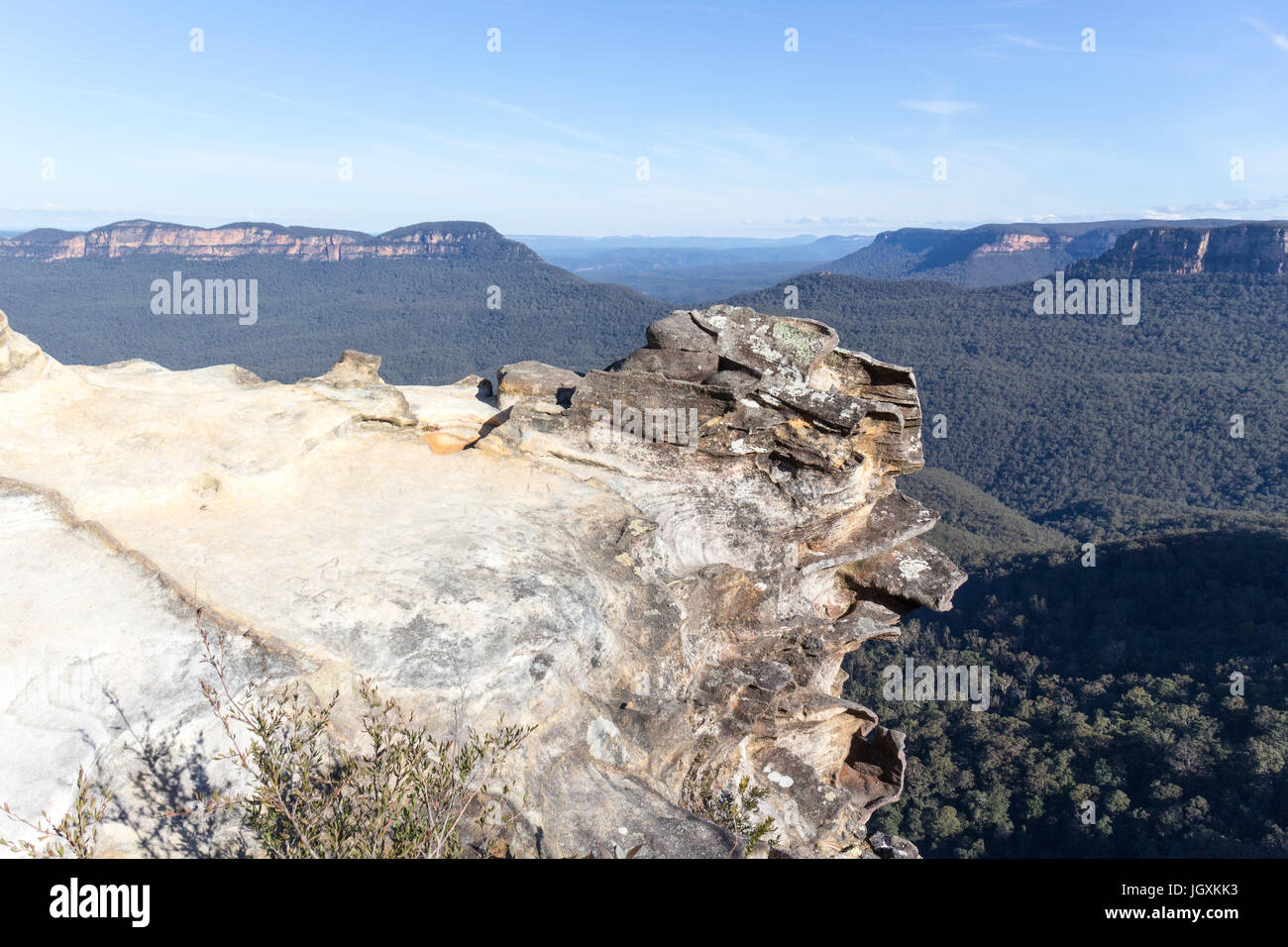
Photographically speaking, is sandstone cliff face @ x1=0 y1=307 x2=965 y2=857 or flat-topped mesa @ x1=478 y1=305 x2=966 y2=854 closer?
sandstone cliff face @ x1=0 y1=307 x2=965 y2=857

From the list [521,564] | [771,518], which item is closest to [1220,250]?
[771,518]

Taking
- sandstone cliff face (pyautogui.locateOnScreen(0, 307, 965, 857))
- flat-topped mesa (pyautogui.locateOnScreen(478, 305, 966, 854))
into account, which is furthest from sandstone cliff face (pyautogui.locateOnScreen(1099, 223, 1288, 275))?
sandstone cliff face (pyautogui.locateOnScreen(0, 307, 965, 857))

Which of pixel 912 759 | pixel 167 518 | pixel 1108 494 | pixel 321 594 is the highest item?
pixel 167 518

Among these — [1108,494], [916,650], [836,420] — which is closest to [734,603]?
[836,420]

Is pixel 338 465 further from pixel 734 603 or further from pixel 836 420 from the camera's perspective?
pixel 836 420

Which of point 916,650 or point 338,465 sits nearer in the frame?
point 338,465

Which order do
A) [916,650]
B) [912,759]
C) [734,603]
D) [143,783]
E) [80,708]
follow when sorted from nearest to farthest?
[143,783] → [80,708] → [734,603] → [912,759] → [916,650]

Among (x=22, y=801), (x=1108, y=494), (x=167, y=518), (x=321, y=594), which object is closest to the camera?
(x=22, y=801)

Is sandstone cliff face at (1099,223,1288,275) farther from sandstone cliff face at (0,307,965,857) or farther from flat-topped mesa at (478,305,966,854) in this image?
sandstone cliff face at (0,307,965,857)
